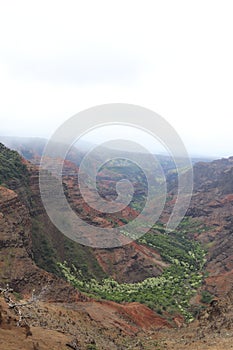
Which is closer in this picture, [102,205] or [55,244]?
[55,244]

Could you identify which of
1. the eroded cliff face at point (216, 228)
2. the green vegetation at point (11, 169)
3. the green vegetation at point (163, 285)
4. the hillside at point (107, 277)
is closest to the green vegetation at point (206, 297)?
the hillside at point (107, 277)

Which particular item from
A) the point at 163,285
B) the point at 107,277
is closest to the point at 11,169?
the point at 107,277

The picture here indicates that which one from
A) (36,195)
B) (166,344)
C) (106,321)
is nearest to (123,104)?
(166,344)

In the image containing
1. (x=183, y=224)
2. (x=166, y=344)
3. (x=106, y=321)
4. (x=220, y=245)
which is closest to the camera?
(x=166, y=344)

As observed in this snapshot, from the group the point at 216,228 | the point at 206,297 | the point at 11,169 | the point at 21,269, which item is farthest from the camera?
the point at 216,228

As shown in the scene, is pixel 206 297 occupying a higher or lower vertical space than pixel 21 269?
lower

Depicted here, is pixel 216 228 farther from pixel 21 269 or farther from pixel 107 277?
pixel 21 269

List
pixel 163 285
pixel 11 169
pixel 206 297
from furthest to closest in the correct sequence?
pixel 163 285 < pixel 11 169 < pixel 206 297

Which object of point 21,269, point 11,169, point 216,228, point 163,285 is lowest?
point 163,285

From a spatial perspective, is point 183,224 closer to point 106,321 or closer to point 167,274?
point 167,274
